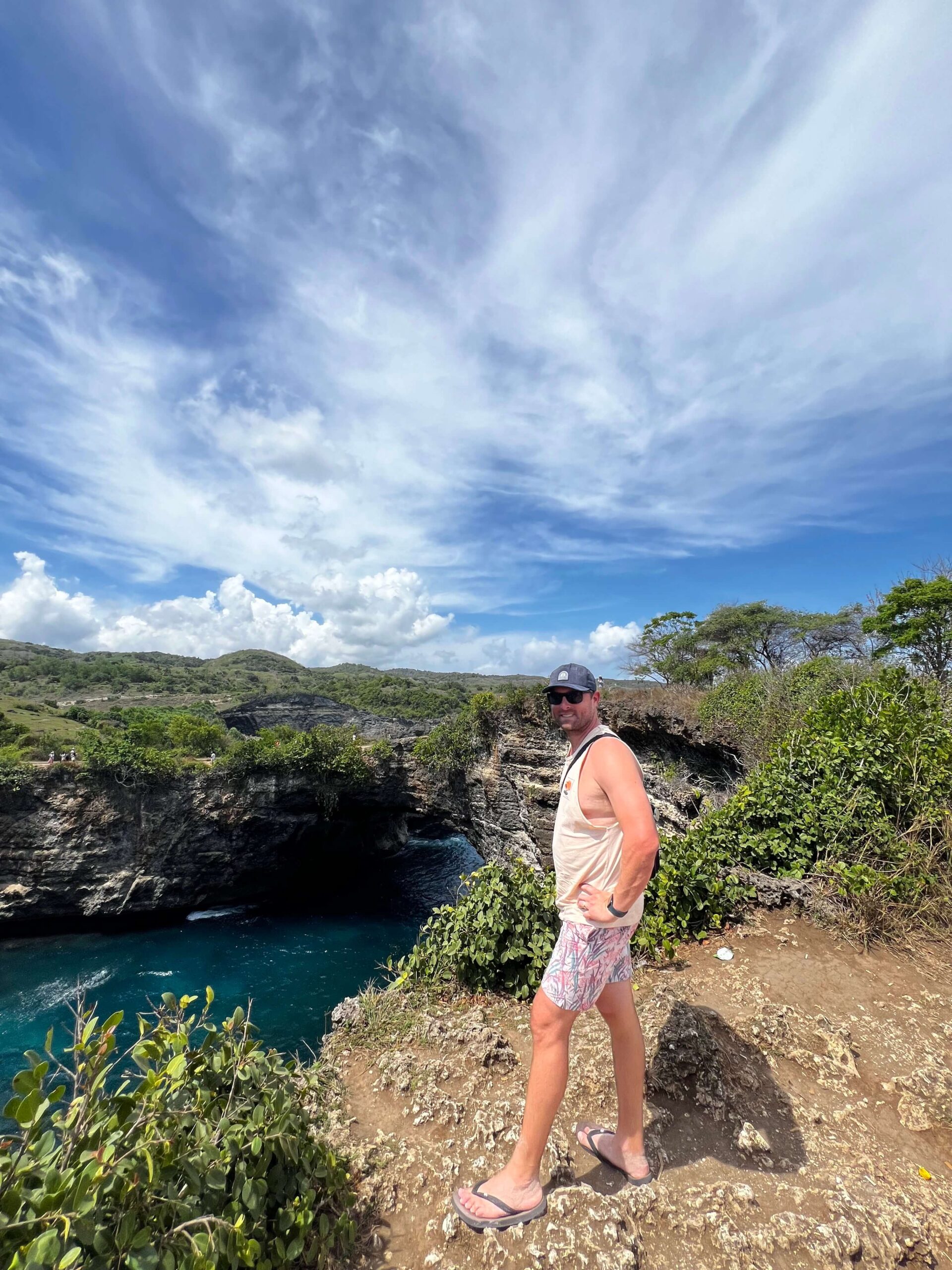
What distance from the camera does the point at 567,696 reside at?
85.1 inches

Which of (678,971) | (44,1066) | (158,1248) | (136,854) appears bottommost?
(136,854)

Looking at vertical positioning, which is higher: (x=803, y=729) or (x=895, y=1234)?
(x=803, y=729)

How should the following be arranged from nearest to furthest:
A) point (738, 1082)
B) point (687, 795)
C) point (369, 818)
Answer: point (738, 1082)
point (687, 795)
point (369, 818)

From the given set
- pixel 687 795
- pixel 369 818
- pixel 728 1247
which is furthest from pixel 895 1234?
pixel 369 818

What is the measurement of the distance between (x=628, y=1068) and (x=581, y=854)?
32.3 inches

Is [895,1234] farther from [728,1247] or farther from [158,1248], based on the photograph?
[158,1248]

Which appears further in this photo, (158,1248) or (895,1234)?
(895,1234)

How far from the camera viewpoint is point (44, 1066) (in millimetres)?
1227

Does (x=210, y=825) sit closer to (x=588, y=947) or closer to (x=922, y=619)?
(x=588, y=947)

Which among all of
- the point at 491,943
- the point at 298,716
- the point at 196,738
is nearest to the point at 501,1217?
the point at 491,943

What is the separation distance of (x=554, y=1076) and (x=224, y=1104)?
42.2 inches

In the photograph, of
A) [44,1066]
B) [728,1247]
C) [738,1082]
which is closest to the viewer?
[44,1066]

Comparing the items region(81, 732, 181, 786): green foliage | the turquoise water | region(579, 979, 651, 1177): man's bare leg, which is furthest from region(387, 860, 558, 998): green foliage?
region(81, 732, 181, 786): green foliage

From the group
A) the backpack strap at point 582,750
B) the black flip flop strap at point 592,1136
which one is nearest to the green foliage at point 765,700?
the black flip flop strap at point 592,1136
